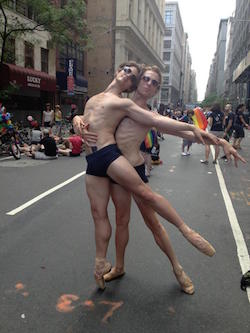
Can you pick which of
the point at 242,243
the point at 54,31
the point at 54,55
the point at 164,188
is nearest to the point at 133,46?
the point at 54,55

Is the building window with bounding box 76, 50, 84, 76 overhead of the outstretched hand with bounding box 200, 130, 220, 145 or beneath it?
overhead

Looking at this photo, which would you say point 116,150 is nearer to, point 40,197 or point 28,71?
point 40,197

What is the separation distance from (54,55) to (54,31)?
1089cm

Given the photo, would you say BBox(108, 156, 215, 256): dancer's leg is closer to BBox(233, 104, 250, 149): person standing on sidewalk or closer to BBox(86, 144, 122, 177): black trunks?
BBox(86, 144, 122, 177): black trunks

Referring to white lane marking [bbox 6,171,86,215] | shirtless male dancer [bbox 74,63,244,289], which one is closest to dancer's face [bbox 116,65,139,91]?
shirtless male dancer [bbox 74,63,244,289]

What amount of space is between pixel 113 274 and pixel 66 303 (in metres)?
0.61

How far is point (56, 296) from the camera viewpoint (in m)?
2.99

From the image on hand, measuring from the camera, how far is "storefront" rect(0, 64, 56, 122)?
18.3m

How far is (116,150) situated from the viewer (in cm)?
277

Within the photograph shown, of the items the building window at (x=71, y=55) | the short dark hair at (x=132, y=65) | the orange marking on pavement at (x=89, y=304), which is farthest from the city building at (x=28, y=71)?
the orange marking on pavement at (x=89, y=304)

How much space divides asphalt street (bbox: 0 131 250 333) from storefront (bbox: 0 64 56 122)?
13.7m

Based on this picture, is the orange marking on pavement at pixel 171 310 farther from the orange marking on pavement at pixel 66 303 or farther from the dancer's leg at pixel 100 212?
the orange marking on pavement at pixel 66 303

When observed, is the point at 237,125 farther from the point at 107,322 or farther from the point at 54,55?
the point at 54,55

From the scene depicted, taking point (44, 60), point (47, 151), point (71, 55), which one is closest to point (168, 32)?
point (71, 55)
